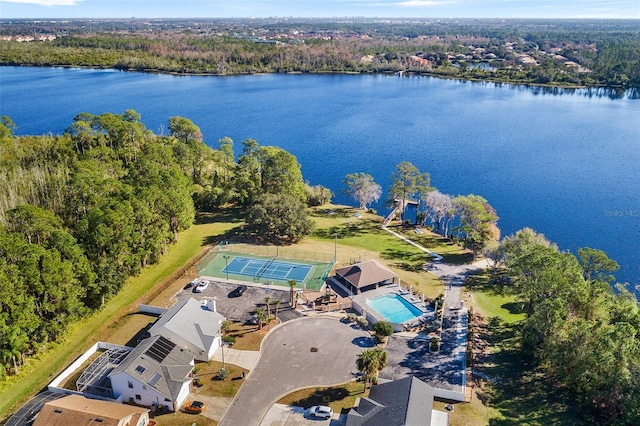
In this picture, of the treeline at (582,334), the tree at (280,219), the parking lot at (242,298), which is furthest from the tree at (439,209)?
the parking lot at (242,298)

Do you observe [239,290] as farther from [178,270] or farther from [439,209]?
[439,209]

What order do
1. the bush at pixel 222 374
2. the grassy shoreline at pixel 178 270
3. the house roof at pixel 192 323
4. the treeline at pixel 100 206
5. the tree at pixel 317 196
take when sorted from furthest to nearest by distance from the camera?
the tree at pixel 317 196 < the house roof at pixel 192 323 < the treeline at pixel 100 206 < the grassy shoreline at pixel 178 270 < the bush at pixel 222 374

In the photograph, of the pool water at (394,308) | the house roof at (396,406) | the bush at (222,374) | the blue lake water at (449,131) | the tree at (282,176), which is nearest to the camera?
the house roof at (396,406)

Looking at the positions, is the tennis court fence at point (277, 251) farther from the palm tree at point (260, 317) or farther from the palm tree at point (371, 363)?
the palm tree at point (371, 363)

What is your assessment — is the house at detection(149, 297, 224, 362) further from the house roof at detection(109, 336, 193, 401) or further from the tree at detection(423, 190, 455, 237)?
the tree at detection(423, 190, 455, 237)

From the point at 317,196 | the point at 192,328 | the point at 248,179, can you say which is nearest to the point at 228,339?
the point at 192,328

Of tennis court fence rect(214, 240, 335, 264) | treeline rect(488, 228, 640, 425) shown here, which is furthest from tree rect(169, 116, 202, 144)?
treeline rect(488, 228, 640, 425)
